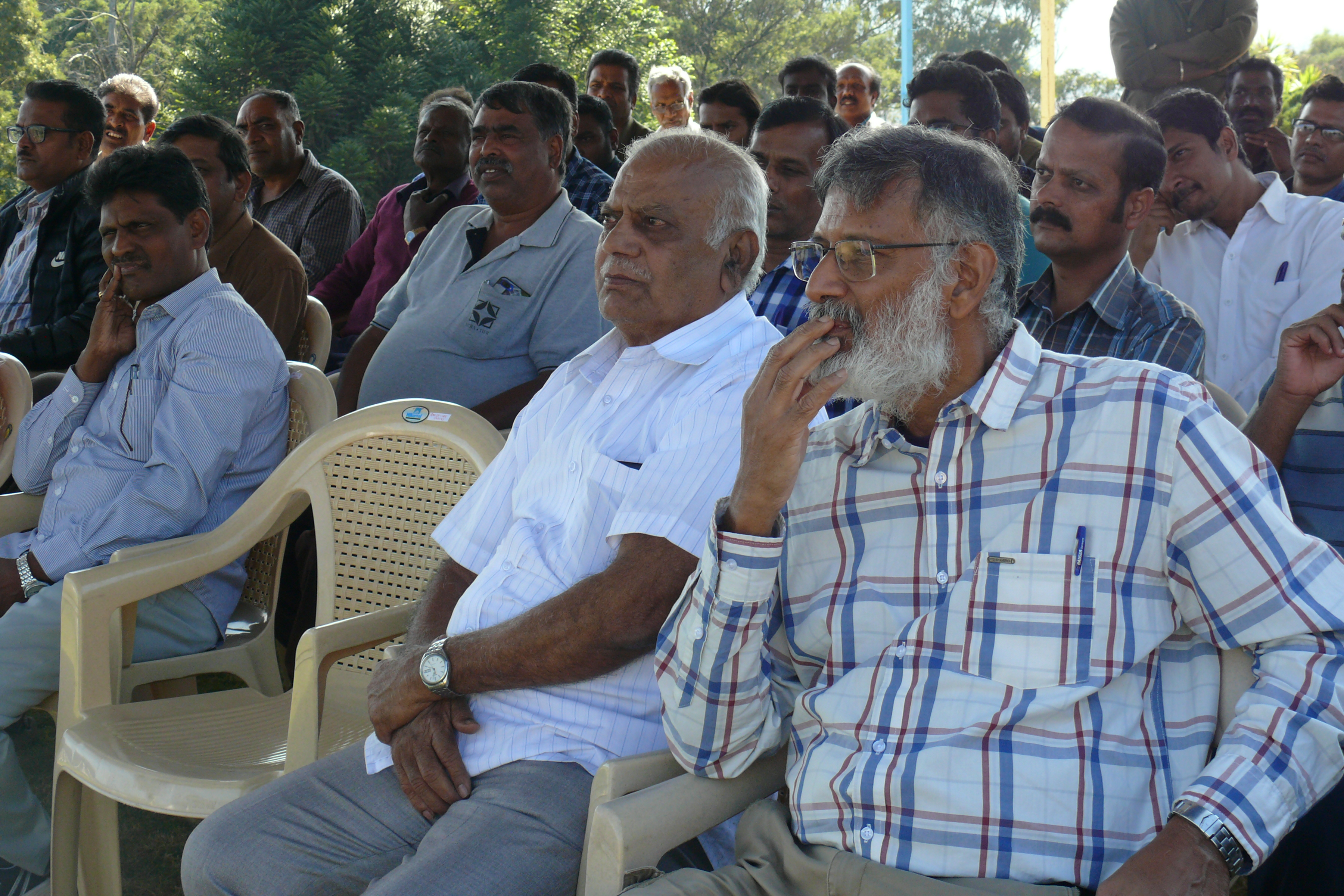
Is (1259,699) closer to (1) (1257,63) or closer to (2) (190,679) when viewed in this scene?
(2) (190,679)

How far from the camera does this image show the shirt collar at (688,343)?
6.97ft

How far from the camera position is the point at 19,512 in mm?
3254

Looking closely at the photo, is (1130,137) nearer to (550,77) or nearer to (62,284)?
(550,77)

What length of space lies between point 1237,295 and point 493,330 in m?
2.34

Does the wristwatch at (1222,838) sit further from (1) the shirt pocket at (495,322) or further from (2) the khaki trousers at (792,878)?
(1) the shirt pocket at (495,322)

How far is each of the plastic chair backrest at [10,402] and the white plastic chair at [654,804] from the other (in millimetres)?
2756

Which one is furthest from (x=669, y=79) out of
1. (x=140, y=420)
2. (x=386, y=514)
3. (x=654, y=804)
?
(x=654, y=804)

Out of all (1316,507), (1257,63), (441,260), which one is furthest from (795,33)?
(1316,507)

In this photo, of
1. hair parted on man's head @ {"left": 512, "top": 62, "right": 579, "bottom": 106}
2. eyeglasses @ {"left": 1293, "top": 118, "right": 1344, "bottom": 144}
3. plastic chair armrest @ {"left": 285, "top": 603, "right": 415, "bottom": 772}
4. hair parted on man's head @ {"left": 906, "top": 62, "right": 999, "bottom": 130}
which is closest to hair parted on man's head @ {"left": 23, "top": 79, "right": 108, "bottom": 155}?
hair parted on man's head @ {"left": 512, "top": 62, "right": 579, "bottom": 106}

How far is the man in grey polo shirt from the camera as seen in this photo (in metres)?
3.63

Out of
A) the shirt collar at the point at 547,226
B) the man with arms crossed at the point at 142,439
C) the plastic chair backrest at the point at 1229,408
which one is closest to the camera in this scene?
the plastic chair backrest at the point at 1229,408

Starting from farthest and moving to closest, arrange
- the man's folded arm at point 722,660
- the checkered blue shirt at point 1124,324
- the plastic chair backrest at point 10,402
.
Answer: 1. the plastic chair backrest at point 10,402
2. the checkered blue shirt at point 1124,324
3. the man's folded arm at point 722,660

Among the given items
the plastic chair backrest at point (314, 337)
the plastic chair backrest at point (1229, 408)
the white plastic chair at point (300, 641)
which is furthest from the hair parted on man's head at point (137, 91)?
the plastic chair backrest at point (1229, 408)

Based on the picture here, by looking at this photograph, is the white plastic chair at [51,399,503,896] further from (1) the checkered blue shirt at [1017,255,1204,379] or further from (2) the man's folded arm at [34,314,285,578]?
(1) the checkered blue shirt at [1017,255,1204,379]
